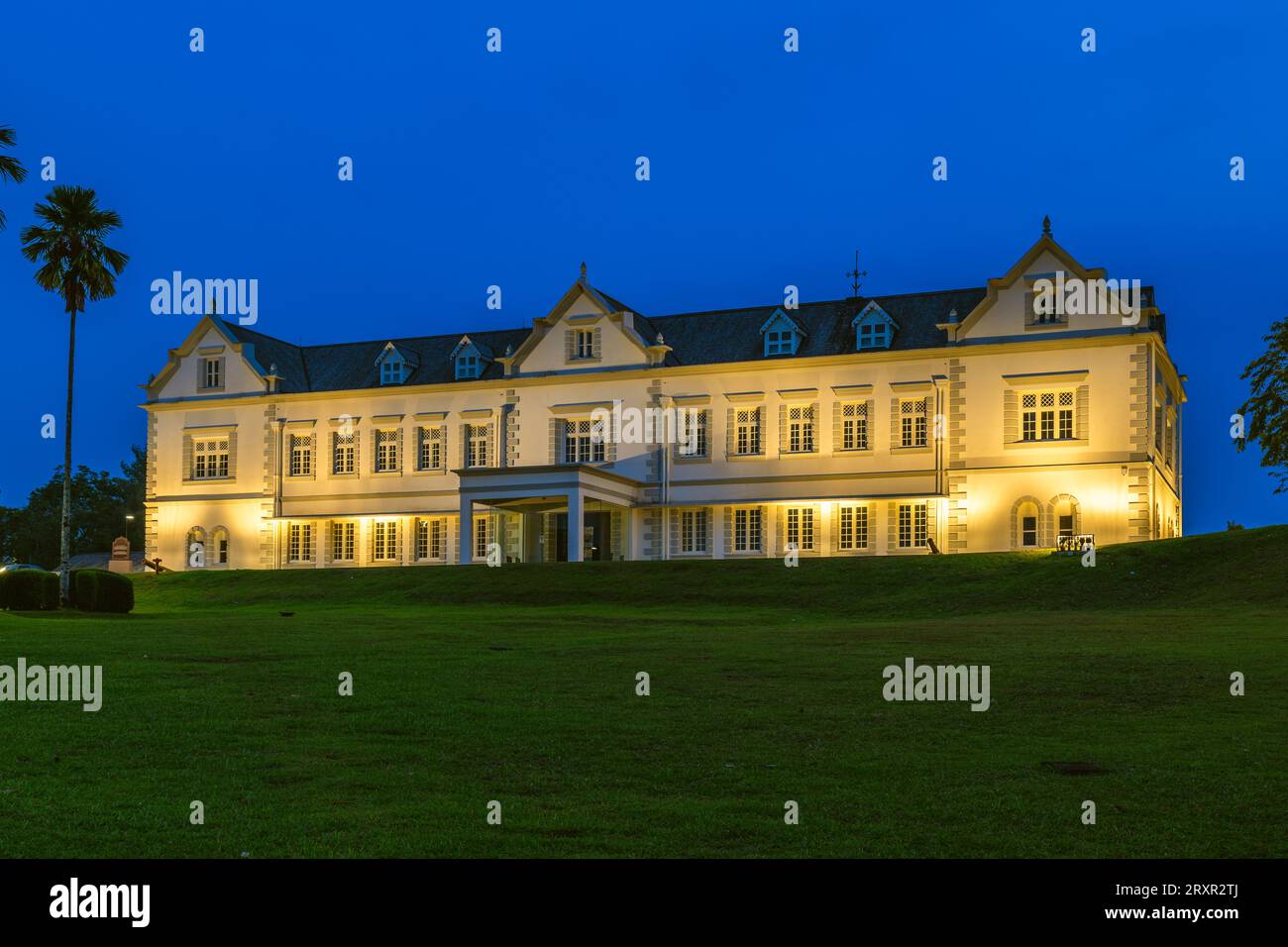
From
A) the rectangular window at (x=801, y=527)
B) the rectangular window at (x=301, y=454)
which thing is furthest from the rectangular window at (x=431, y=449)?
the rectangular window at (x=801, y=527)

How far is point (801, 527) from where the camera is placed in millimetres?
58344

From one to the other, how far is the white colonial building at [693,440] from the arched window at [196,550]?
0.35ft

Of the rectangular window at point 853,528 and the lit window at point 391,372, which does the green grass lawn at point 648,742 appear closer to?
the rectangular window at point 853,528

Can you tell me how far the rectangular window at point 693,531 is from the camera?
197ft

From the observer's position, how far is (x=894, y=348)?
2276 inches

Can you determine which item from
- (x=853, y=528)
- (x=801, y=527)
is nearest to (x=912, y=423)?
(x=853, y=528)

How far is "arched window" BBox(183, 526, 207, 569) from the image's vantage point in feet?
224

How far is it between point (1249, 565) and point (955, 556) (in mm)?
9363

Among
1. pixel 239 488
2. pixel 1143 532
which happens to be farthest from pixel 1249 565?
pixel 239 488

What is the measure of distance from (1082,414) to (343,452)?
33.5 metres

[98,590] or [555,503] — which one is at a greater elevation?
[555,503]

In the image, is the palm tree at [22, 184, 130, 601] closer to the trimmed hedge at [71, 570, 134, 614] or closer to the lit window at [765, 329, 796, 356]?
the trimmed hedge at [71, 570, 134, 614]

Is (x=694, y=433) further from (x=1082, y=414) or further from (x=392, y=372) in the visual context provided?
(x=1082, y=414)

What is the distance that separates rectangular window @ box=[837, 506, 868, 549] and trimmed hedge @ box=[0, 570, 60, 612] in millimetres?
30722
